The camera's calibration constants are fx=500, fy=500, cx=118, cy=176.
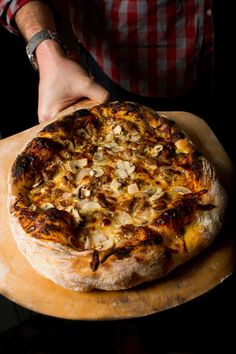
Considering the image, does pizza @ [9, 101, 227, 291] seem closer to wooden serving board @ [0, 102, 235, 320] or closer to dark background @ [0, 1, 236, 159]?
wooden serving board @ [0, 102, 235, 320]

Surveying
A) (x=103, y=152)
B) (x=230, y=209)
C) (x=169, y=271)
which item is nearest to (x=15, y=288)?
(x=169, y=271)

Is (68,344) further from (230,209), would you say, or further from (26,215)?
(230,209)

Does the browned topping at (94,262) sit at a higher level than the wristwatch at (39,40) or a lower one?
lower

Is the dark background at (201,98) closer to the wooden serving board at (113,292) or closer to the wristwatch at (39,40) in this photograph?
the wristwatch at (39,40)

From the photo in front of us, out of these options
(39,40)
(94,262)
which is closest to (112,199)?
(94,262)

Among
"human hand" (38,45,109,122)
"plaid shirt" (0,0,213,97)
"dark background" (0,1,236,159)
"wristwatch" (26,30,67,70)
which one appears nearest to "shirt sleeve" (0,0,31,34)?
"plaid shirt" (0,0,213,97)

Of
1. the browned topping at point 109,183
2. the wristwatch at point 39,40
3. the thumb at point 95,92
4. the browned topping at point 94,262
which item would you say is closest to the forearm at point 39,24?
Result: the wristwatch at point 39,40
